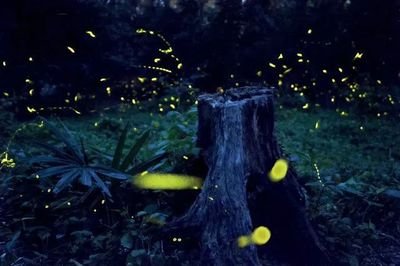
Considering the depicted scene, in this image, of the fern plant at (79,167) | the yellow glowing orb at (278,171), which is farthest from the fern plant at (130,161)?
the yellow glowing orb at (278,171)

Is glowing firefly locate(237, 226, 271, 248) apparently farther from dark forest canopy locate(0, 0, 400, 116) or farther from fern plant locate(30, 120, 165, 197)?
dark forest canopy locate(0, 0, 400, 116)

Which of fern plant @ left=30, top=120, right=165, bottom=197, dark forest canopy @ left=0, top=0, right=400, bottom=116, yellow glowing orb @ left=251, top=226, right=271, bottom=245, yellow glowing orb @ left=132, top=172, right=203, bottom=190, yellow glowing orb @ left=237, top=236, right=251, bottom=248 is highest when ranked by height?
dark forest canopy @ left=0, top=0, right=400, bottom=116

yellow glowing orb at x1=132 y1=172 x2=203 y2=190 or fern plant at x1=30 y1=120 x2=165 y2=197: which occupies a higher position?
fern plant at x1=30 y1=120 x2=165 y2=197

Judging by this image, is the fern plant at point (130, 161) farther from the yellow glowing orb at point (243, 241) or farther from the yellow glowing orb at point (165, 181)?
the yellow glowing orb at point (243, 241)

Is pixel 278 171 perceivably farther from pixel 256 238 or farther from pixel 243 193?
pixel 256 238

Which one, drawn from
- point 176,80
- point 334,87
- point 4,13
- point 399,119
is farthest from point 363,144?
point 4,13

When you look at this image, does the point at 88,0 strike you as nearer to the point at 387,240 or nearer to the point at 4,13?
the point at 4,13

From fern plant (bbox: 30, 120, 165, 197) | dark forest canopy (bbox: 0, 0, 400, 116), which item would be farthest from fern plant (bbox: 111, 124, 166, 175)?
dark forest canopy (bbox: 0, 0, 400, 116)
